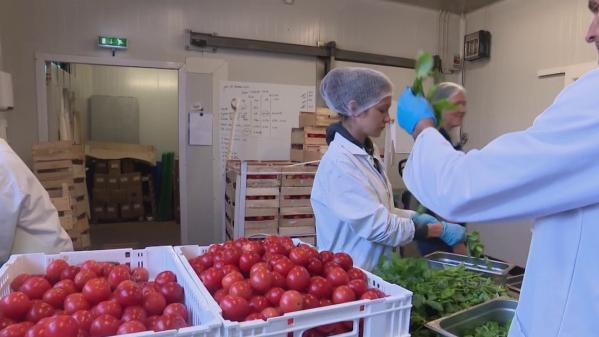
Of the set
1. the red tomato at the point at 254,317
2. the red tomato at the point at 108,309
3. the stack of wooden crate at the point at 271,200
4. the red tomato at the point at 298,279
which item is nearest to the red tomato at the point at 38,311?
the red tomato at the point at 108,309

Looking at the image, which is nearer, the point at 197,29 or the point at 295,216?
the point at 295,216

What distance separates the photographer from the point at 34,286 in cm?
98

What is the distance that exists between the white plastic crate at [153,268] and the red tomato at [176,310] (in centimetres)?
3

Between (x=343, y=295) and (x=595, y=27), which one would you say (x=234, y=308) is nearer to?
(x=343, y=295)

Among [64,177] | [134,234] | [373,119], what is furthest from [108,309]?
[134,234]

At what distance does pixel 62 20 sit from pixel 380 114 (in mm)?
3355

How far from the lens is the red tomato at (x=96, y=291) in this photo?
943mm

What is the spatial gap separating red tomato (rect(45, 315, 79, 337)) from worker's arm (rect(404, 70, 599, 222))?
2.50 ft

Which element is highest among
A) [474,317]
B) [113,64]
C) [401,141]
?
[113,64]

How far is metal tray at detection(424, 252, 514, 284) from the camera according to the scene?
5.33 feet

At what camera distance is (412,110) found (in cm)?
114

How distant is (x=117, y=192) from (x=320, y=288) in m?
6.55

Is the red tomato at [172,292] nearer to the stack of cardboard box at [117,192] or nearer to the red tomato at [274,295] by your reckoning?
the red tomato at [274,295]

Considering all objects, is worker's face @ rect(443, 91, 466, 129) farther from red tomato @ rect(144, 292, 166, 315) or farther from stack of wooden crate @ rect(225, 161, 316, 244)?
red tomato @ rect(144, 292, 166, 315)
